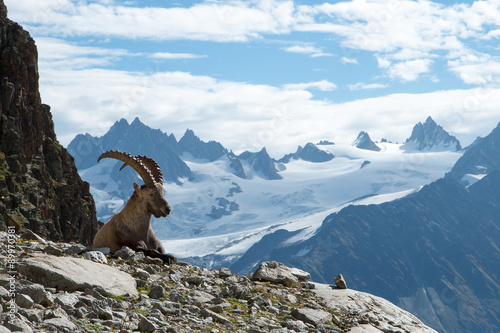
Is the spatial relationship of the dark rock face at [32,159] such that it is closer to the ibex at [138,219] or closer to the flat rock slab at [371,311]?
the ibex at [138,219]

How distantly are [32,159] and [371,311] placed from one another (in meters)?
113

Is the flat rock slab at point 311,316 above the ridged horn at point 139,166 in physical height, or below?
below

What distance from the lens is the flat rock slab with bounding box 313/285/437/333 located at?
52.5 ft

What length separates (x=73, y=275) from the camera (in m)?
13.6

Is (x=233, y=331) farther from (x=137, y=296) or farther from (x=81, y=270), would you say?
(x=81, y=270)

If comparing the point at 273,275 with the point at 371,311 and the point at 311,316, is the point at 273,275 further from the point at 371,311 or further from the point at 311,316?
the point at 311,316

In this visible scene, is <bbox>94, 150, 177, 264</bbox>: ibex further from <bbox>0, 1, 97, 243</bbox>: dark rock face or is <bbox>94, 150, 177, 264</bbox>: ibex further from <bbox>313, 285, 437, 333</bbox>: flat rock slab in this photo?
<bbox>0, 1, 97, 243</bbox>: dark rock face

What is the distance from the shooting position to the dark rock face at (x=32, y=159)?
4493 inches

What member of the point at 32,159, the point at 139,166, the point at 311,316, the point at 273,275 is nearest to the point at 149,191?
the point at 139,166

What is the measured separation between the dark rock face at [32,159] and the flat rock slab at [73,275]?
325 ft

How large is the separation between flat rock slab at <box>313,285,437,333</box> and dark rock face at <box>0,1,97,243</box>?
97335 mm

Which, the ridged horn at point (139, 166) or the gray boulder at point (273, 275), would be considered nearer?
the gray boulder at point (273, 275)

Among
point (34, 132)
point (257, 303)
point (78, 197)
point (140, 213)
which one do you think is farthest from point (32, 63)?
point (257, 303)

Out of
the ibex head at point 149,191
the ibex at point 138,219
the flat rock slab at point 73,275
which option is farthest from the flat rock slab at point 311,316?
the ibex head at point 149,191
